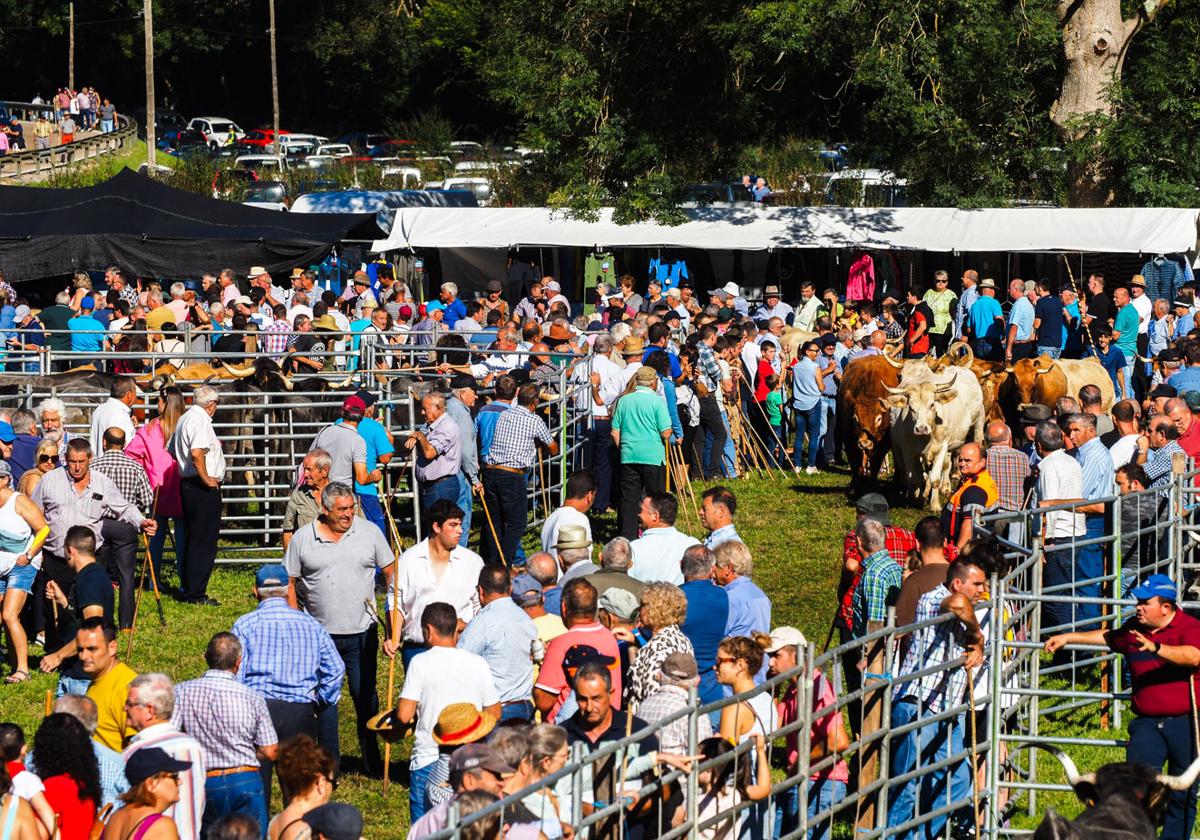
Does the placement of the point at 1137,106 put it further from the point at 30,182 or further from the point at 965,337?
the point at 30,182

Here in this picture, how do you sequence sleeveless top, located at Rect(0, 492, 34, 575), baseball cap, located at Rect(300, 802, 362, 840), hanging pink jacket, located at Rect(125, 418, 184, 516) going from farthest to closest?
hanging pink jacket, located at Rect(125, 418, 184, 516) < sleeveless top, located at Rect(0, 492, 34, 575) < baseball cap, located at Rect(300, 802, 362, 840)

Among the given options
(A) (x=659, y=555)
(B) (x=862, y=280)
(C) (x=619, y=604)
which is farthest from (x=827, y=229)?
(C) (x=619, y=604)

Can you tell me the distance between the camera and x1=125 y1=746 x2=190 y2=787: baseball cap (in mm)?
7227

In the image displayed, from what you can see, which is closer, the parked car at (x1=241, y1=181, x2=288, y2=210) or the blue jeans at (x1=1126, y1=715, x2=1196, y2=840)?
the blue jeans at (x1=1126, y1=715, x2=1196, y2=840)

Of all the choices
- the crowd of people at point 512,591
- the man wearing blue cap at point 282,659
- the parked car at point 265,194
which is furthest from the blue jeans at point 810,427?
the parked car at point 265,194

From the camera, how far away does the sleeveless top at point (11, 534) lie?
1242 centimetres

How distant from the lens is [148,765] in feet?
23.8

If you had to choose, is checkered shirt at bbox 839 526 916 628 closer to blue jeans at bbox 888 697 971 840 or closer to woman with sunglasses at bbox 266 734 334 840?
blue jeans at bbox 888 697 971 840

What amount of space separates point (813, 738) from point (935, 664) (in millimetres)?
1073

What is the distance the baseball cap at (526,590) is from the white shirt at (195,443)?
4872mm

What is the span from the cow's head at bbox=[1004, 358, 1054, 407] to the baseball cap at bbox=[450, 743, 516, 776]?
13549 millimetres

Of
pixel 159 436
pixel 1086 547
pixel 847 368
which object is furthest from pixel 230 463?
pixel 1086 547

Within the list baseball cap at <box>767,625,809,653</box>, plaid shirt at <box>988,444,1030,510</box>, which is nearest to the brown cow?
plaid shirt at <box>988,444,1030,510</box>

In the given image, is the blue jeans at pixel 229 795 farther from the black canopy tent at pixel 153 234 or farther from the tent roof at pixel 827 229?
the tent roof at pixel 827 229
